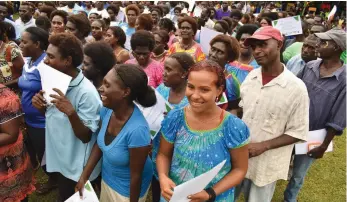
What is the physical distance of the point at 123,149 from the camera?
78.9 inches

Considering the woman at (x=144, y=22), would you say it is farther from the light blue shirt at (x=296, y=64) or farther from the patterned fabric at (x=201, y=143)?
the patterned fabric at (x=201, y=143)

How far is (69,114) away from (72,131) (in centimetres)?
22

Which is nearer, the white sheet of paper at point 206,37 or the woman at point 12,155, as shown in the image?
the woman at point 12,155

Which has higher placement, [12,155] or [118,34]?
[118,34]

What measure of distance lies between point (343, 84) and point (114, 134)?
2.12m

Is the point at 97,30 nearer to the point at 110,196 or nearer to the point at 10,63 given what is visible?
the point at 10,63

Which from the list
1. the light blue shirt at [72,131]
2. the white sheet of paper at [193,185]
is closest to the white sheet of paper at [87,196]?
the light blue shirt at [72,131]

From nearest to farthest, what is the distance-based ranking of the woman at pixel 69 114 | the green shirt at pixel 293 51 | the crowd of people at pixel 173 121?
the crowd of people at pixel 173 121 → the woman at pixel 69 114 → the green shirt at pixel 293 51

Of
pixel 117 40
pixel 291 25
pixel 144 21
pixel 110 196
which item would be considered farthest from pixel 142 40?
pixel 291 25

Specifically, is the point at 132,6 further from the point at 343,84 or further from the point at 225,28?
the point at 343,84

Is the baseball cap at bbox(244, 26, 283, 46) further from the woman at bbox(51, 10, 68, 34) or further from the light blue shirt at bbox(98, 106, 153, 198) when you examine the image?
the woman at bbox(51, 10, 68, 34)

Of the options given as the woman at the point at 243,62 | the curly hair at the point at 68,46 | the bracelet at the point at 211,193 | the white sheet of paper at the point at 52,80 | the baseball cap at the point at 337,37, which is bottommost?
the woman at the point at 243,62

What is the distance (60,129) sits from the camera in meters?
2.29

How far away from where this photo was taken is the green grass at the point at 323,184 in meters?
3.79
